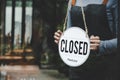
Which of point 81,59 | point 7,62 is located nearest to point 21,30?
point 7,62

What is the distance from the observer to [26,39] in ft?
17.7

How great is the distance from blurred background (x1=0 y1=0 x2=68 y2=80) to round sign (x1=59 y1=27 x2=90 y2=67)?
0.71 metres

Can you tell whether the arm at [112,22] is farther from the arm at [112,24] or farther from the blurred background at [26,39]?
the blurred background at [26,39]

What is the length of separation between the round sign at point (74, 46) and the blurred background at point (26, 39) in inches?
27.9

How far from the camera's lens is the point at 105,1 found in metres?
4.05

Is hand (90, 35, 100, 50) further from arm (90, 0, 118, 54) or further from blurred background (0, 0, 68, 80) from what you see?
blurred background (0, 0, 68, 80)

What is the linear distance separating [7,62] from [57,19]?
1126 millimetres

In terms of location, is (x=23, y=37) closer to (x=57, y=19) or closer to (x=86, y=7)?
(x=57, y=19)

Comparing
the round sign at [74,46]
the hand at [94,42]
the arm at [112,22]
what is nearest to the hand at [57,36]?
the round sign at [74,46]

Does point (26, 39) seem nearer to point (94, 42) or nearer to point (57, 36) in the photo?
point (57, 36)

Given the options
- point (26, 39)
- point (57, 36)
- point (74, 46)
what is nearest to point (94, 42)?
point (74, 46)

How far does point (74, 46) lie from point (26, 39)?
1.34m

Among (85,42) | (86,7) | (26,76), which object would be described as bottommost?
(26,76)

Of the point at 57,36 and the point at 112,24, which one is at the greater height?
the point at 112,24
